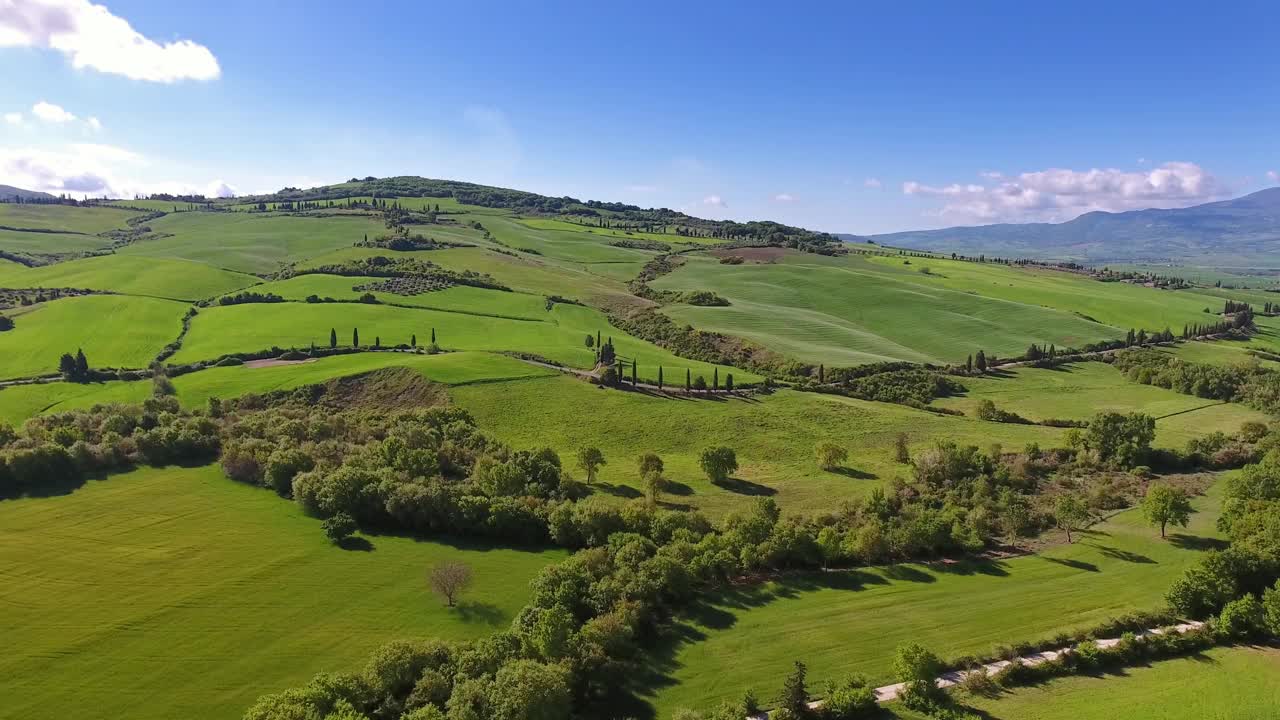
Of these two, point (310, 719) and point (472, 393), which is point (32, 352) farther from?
point (310, 719)

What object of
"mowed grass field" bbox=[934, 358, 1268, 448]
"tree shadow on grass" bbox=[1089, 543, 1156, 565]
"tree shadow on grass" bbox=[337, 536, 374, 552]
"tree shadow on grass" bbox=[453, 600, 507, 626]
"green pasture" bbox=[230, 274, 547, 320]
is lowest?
"tree shadow on grass" bbox=[453, 600, 507, 626]

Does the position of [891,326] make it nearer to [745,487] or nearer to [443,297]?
[745,487]

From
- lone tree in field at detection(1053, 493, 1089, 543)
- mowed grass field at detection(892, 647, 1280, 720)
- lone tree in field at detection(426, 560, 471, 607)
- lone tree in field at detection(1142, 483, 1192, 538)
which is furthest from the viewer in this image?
lone tree in field at detection(1053, 493, 1089, 543)

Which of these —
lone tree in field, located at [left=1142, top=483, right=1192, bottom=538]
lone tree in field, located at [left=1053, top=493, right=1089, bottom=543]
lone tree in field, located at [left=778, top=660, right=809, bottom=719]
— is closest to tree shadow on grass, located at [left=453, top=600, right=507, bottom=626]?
lone tree in field, located at [left=778, top=660, right=809, bottom=719]

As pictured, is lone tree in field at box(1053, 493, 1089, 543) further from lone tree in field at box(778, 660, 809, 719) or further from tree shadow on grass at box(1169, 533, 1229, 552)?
lone tree in field at box(778, 660, 809, 719)

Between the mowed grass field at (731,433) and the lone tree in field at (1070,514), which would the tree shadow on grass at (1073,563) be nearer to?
the lone tree in field at (1070,514)

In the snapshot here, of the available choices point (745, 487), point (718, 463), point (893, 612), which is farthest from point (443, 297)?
point (893, 612)
